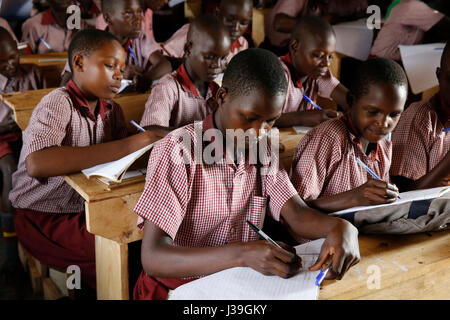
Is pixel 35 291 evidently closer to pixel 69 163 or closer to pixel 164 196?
pixel 69 163

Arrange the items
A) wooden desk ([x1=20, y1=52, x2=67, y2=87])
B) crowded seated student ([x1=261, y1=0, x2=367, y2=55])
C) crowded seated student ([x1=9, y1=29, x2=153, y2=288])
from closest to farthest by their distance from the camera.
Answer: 1. crowded seated student ([x1=9, y1=29, x2=153, y2=288])
2. wooden desk ([x1=20, y1=52, x2=67, y2=87])
3. crowded seated student ([x1=261, y1=0, x2=367, y2=55])

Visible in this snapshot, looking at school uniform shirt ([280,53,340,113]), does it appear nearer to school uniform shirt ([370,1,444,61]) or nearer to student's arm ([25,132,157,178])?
school uniform shirt ([370,1,444,61])

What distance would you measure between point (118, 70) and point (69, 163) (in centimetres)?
45

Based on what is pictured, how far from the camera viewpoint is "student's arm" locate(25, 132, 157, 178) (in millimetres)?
1535

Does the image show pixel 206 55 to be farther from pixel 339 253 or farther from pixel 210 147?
pixel 339 253

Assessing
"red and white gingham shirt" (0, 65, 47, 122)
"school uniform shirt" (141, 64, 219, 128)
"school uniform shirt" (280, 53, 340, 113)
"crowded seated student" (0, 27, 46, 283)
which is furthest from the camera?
"red and white gingham shirt" (0, 65, 47, 122)

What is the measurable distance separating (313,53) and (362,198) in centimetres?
117

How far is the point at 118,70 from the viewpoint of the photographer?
1.82 meters

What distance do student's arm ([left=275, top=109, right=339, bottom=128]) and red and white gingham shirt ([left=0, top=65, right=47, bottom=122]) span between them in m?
1.54

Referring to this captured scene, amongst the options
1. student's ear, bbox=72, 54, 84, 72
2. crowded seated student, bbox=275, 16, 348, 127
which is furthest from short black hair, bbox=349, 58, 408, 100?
student's ear, bbox=72, 54, 84, 72

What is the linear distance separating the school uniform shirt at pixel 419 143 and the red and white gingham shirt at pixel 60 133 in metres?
1.06
